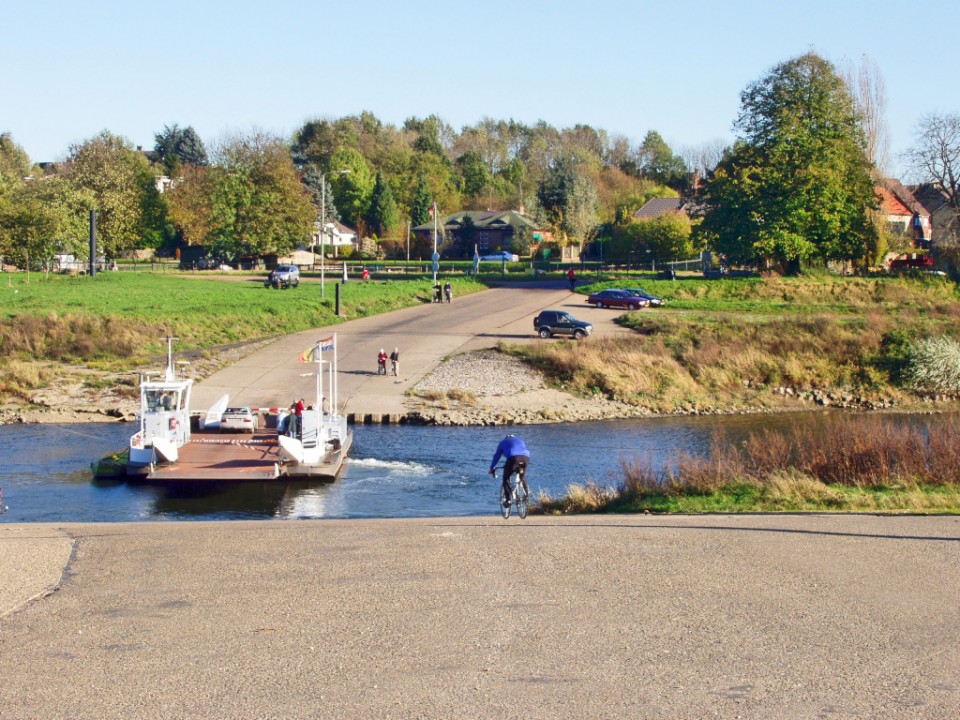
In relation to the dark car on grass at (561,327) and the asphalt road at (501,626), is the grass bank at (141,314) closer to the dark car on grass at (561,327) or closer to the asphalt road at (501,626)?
the dark car on grass at (561,327)

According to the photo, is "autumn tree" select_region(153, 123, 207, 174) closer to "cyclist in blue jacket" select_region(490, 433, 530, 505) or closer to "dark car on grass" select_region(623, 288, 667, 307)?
"dark car on grass" select_region(623, 288, 667, 307)

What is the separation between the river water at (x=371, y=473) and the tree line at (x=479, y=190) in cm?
2637

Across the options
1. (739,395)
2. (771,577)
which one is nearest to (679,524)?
(771,577)

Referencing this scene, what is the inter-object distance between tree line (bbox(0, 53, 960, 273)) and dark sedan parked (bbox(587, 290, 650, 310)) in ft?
39.8

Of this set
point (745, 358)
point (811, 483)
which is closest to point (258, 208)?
point (745, 358)

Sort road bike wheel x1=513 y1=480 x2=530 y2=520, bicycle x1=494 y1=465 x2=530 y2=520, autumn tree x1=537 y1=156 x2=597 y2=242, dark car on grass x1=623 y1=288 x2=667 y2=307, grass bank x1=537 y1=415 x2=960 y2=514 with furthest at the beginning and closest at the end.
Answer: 1. autumn tree x1=537 y1=156 x2=597 y2=242
2. dark car on grass x1=623 y1=288 x2=667 y2=307
3. grass bank x1=537 y1=415 x2=960 y2=514
4. road bike wheel x1=513 y1=480 x2=530 y2=520
5. bicycle x1=494 y1=465 x2=530 y2=520

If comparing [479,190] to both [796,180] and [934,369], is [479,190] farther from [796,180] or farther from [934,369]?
[934,369]

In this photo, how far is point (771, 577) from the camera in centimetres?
1692

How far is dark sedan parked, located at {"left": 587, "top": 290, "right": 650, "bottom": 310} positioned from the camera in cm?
7331

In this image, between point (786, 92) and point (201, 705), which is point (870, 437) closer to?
point (201, 705)

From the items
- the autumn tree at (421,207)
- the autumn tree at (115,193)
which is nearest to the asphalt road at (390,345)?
the autumn tree at (115,193)

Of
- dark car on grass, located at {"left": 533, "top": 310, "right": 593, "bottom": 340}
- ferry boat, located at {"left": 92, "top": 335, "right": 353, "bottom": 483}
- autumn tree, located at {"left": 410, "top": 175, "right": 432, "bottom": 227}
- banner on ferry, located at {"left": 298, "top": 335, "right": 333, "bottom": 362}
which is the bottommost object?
ferry boat, located at {"left": 92, "top": 335, "right": 353, "bottom": 483}

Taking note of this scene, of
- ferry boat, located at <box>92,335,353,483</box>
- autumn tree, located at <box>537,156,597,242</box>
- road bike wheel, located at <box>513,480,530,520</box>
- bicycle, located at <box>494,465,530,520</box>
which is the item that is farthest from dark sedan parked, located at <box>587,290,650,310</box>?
road bike wheel, located at <box>513,480,530,520</box>

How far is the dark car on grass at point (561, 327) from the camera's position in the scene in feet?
201
